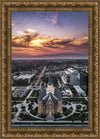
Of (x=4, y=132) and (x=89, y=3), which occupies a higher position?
(x=89, y=3)

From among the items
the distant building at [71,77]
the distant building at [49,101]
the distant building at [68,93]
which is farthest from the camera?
the distant building at [68,93]

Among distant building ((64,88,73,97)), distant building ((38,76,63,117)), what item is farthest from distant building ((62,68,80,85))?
distant building ((38,76,63,117))

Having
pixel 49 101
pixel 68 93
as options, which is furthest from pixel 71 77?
pixel 49 101

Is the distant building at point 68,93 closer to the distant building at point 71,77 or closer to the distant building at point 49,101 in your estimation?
the distant building at point 71,77

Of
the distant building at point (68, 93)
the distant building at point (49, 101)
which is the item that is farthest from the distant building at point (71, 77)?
the distant building at point (49, 101)

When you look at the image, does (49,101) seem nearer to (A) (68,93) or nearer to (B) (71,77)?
(A) (68,93)

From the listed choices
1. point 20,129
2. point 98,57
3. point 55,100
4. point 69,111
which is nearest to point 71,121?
point 69,111

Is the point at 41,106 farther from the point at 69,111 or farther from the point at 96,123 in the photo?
the point at 96,123

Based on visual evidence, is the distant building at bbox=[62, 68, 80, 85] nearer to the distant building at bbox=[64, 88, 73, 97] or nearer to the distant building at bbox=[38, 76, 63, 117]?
the distant building at bbox=[64, 88, 73, 97]
